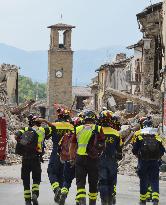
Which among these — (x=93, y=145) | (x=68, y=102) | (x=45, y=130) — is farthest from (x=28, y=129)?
(x=68, y=102)

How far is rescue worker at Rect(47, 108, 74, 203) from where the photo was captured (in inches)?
586

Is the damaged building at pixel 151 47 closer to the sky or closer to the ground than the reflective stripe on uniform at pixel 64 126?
closer to the sky

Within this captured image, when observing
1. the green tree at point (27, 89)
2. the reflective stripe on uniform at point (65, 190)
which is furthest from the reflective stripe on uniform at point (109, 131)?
the green tree at point (27, 89)

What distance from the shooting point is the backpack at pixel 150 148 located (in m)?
13.9

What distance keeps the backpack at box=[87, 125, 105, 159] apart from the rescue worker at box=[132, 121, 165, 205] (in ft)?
3.71

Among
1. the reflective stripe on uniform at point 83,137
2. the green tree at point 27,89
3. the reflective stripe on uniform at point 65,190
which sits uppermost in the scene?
the green tree at point 27,89

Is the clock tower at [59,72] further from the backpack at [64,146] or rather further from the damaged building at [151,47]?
the backpack at [64,146]

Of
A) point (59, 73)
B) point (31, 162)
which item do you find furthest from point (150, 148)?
point (59, 73)

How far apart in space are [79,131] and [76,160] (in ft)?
1.76

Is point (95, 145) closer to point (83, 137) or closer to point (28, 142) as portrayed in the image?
point (83, 137)

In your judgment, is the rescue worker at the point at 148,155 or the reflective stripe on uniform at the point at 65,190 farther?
the reflective stripe on uniform at the point at 65,190

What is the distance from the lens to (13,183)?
19.7 metres

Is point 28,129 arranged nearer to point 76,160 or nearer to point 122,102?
point 76,160

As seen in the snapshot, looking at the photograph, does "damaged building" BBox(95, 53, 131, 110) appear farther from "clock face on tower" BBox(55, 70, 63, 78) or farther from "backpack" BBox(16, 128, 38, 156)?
"backpack" BBox(16, 128, 38, 156)
